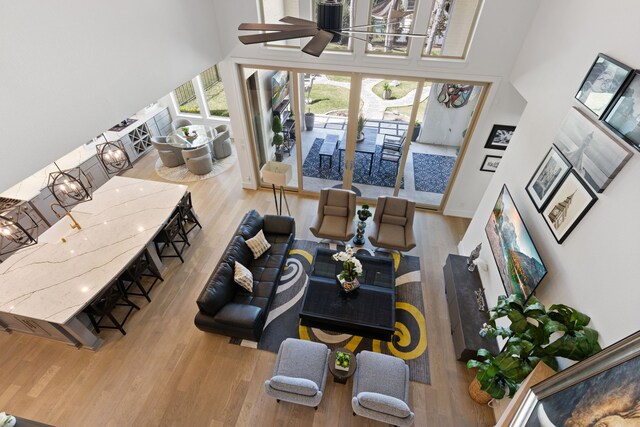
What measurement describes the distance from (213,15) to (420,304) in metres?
5.78

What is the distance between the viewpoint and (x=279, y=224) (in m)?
5.50

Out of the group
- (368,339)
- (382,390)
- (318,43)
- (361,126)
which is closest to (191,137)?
(361,126)

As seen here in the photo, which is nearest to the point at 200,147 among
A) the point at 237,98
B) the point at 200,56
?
the point at 237,98

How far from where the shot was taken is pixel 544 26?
3744mm

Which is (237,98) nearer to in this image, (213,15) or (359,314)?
(213,15)

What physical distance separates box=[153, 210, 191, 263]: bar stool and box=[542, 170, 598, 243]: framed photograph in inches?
207

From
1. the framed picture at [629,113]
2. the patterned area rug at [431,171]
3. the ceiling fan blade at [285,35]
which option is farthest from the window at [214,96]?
the framed picture at [629,113]

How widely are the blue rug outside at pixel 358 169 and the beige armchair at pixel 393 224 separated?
1465 mm

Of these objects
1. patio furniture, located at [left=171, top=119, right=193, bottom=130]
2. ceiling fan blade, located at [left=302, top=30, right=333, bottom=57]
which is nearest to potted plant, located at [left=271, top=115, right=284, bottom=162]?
patio furniture, located at [left=171, top=119, right=193, bottom=130]

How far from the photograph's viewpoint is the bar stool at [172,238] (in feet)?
16.9

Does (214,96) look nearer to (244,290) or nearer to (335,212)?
(335,212)

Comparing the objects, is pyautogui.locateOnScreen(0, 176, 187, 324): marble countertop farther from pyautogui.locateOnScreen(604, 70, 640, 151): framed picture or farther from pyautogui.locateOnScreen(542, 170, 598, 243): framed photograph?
pyautogui.locateOnScreen(604, 70, 640, 151): framed picture

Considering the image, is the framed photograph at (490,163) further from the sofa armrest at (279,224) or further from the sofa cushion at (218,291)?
the sofa cushion at (218,291)

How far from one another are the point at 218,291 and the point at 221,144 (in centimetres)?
499
